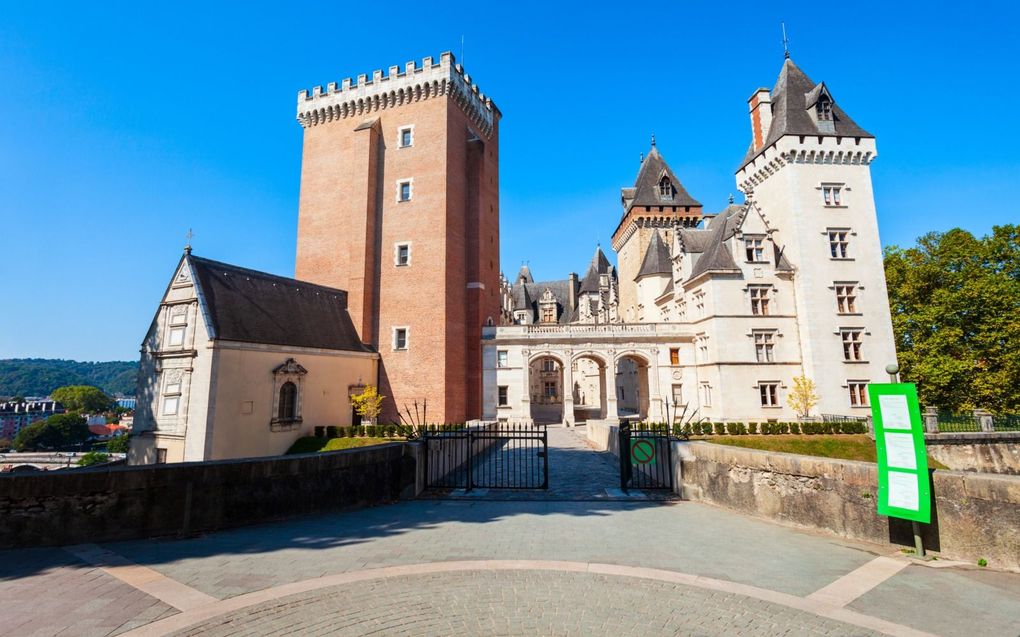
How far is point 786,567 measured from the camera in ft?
20.1

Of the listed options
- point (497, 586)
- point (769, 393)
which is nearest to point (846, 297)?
point (769, 393)

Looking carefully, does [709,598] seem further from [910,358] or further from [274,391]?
[910,358]

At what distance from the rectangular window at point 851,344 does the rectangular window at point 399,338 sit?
2962cm

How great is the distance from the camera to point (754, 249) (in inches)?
1287

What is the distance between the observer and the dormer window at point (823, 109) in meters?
33.8

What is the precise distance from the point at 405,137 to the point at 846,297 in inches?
1306

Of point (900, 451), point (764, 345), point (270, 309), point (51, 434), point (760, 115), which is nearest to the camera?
point (900, 451)

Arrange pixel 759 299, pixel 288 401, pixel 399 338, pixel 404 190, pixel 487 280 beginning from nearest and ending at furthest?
pixel 288 401 < pixel 399 338 < pixel 759 299 < pixel 404 190 < pixel 487 280

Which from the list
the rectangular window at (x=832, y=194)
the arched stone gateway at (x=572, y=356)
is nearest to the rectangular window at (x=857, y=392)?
the arched stone gateway at (x=572, y=356)

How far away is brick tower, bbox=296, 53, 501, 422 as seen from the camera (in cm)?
3056

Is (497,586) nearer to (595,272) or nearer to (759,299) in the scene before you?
(759,299)

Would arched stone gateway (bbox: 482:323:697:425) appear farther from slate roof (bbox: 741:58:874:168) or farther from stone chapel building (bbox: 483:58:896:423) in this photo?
slate roof (bbox: 741:58:874:168)

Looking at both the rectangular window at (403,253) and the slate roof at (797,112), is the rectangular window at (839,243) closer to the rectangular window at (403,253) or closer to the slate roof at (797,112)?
the slate roof at (797,112)

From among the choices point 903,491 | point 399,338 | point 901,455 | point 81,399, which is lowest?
point 903,491
